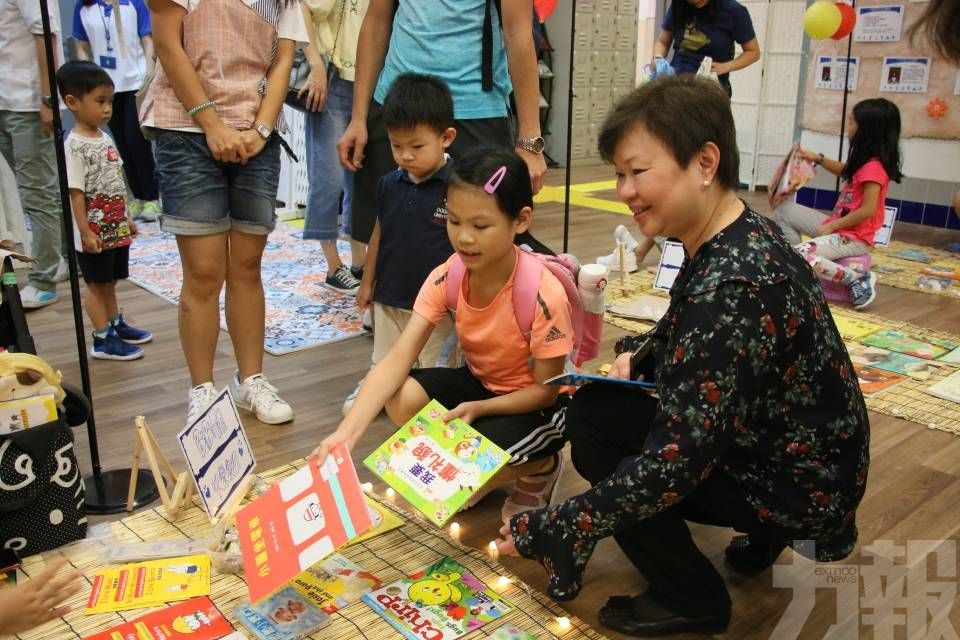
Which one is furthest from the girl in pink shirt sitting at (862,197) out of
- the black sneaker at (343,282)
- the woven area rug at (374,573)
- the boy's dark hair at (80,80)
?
the boy's dark hair at (80,80)

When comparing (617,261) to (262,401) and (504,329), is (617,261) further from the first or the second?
(504,329)

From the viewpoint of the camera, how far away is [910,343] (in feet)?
10.1

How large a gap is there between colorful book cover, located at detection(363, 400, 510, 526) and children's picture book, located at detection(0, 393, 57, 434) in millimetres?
626

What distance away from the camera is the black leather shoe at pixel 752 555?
1.68 m

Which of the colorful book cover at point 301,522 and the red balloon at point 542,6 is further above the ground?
the red balloon at point 542,6

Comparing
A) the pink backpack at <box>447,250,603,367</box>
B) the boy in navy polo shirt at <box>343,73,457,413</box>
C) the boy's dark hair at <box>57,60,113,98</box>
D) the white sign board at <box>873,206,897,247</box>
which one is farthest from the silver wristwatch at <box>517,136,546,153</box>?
the white sign board at <box>873,206,897,247</box>

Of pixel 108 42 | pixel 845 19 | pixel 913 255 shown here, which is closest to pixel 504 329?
pixel 913 255

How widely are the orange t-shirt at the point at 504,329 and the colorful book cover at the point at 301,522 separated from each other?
449mm

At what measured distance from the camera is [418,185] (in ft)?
7.00

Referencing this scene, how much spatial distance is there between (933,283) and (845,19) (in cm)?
168

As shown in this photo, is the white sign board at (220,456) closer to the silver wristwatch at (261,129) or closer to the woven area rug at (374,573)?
the woven area rug at (374,573)

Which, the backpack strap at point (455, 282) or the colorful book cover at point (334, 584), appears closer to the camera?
the colorful book cover at point (334, 584)

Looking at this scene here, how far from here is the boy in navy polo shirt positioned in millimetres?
2031

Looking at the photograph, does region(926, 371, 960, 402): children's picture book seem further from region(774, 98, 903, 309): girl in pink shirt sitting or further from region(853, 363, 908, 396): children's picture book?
region(774, 98, 903, 309): girl in pink shirt sitting
